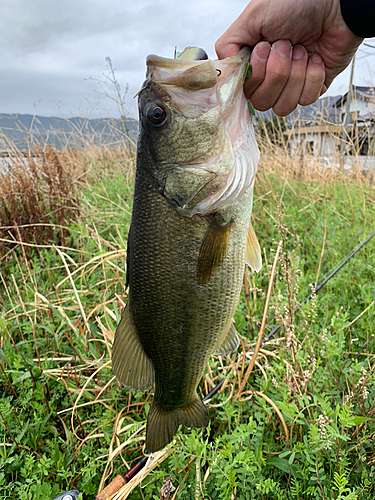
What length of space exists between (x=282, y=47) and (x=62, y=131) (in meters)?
7.52

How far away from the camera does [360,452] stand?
1.64m

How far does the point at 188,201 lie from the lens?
140 centimetres

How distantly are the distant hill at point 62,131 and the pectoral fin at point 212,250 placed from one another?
5.07 m

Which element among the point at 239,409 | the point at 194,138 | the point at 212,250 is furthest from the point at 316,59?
the point at 239,409

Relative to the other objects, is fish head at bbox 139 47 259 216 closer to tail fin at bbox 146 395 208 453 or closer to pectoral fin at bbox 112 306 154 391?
pectoral fin at bbox 112 306 154 391

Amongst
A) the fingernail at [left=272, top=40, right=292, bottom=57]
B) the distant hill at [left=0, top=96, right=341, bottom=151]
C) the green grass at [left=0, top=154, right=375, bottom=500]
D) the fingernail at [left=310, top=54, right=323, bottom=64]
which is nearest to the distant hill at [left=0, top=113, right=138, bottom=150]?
the distant hill at [left=0, top=96, right=341, bottom=151]

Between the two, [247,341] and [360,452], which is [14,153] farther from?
[360,452]

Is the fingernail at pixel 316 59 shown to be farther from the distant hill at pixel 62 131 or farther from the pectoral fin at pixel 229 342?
the distant hill at pixel 62 131

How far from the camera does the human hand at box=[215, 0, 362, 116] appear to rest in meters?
1.58

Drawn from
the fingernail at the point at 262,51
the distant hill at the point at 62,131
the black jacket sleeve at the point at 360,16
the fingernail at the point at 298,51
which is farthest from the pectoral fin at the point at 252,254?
the distant hill at the point at 62,131

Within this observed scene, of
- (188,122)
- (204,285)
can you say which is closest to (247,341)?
(204,285)

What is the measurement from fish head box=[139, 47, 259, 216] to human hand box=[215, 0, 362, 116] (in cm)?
21

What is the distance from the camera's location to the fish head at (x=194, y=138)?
4.50 ft

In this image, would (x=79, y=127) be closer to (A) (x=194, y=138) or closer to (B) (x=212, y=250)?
(A) (x=194, y=138)
